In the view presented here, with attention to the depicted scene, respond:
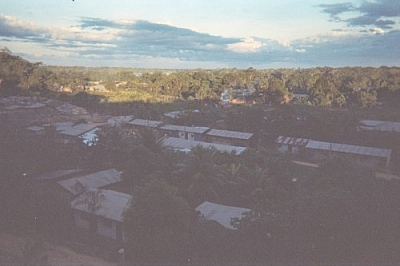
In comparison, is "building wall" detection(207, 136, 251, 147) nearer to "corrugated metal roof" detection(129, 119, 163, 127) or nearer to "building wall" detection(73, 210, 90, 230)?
"corrugated metal roof" detection(129, 119, 163, 127)

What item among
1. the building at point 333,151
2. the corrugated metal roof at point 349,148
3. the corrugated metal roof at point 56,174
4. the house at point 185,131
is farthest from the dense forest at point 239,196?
the house at point 185,131

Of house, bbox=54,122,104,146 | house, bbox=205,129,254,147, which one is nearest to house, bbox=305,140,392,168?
house, bbox=205,129,254,147

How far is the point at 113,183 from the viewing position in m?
7.02

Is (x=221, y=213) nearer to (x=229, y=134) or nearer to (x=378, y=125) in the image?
(x=229, y=134)

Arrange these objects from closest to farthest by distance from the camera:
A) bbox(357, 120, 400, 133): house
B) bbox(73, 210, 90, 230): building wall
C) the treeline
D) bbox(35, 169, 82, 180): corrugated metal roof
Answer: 1. bbox(73, 210, 90, 230): building wall
2. bbox(35, 169, 82, 180): corrugated metal roof
3. bbox(357, 120, 400, 133): house
4. the treeline

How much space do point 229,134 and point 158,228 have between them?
8.12 m

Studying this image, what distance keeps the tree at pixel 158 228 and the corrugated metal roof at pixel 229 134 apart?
7462 mm

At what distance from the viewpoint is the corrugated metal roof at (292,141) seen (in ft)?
35.8

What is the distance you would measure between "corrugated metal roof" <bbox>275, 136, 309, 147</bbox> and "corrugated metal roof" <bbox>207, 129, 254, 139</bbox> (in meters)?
0.89

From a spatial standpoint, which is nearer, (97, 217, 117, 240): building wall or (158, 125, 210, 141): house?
(97, 217, 117, 240): building wall

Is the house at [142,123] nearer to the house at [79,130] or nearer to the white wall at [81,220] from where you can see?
the house at [79,130]

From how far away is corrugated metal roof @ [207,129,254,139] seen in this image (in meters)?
11.8

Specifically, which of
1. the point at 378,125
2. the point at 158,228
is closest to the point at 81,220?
the point at 158,228

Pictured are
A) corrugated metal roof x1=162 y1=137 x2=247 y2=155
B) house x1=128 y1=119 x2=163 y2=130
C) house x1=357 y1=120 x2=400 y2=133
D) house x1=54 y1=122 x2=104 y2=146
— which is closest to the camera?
corrugated metal roof x1=162 y1=137 x2=247 y2=155
